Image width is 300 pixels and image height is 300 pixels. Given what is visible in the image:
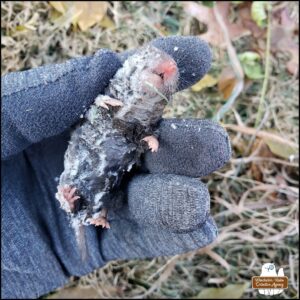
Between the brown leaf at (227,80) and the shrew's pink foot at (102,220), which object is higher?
the brown leaf at (227,80)

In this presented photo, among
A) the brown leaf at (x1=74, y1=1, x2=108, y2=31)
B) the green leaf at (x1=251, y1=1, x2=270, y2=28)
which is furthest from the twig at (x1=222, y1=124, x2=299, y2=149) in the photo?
the brown leaf at (x1=74, y1=1, x2=108, y2=31)

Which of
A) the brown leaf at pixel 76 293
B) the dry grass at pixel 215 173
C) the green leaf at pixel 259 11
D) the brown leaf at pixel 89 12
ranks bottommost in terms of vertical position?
the brown leaf at pixel 76 293

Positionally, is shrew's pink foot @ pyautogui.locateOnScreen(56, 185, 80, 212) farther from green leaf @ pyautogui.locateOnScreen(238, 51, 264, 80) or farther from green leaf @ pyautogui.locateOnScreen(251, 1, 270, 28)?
green leaf @ pyautogui.locateOnScreen(251, 1, 270, 28)

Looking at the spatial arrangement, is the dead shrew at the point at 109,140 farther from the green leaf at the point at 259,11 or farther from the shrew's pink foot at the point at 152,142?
the green leaf at the point at 259,11

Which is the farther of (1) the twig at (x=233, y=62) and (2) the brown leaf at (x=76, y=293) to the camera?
(2) the brown leaf at (x=76, y=293)

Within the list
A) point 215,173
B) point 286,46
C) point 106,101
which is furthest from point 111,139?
point 286,46

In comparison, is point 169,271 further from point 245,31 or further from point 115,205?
point 245,31

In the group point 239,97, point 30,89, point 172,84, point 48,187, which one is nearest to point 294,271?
point 239,97

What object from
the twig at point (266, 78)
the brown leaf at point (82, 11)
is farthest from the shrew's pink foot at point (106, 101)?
the twig at point (266, 78)
